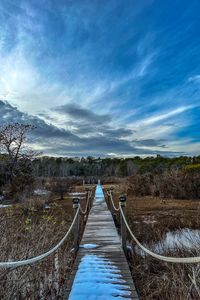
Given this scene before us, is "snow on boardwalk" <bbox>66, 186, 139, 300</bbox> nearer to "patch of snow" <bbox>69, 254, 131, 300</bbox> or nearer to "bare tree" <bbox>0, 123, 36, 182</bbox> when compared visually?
"patch of snow" <bbox>69, 254, 131, 300</bbox>

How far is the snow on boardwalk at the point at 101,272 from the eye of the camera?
3582 mm

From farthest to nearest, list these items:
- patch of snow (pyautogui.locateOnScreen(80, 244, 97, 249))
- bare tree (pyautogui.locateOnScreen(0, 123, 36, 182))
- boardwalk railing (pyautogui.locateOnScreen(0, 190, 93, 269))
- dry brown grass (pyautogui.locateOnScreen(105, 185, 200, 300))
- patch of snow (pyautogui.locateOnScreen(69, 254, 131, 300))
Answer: bare tree (pyautogui.locateOnScreen(0, 123, 36, 182)), patch of snow (pyautogui.locateOnScreen(80, 244, 97, 249)), dry brown grass (pyautogui.locateOnScreen(105, 185, 200, 300)), patch of snow (pyautogui.locateOnScreen(69, 254, 131, 300)), boardwalk railing (pyautogui.locateOnScreen(0, 190, 93, 269))

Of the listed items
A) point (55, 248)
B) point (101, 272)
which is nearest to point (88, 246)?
point (101, 272)

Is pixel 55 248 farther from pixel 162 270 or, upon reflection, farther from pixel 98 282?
pixel 162 270

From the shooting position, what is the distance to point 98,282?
3957 millimetres

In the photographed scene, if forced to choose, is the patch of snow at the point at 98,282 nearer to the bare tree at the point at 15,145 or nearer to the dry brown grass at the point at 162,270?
the dry brown grass at the point at 162,270

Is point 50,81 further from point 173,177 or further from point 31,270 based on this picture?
point 173,177

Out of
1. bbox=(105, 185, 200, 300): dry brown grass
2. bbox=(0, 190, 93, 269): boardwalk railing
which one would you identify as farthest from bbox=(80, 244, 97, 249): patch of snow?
bbox=(105, 185, 200, 300): dry brown grass

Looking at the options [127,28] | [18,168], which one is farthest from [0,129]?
[127,28]

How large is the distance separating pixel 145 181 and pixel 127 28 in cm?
1551

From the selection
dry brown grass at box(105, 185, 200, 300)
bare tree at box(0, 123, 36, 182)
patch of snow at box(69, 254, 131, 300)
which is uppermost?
bare tree at box(0, 123, 36, 182)

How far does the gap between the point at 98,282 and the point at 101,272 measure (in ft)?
1.34

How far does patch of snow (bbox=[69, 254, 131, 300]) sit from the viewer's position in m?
3.53

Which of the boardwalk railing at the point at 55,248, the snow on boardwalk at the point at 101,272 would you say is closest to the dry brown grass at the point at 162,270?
the snow on boardwalk at the point at 101,272
